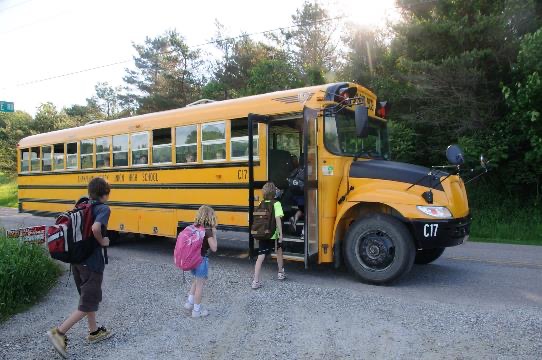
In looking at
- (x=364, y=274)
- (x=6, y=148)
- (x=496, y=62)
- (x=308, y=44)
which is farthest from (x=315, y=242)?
(x=6, y=148)

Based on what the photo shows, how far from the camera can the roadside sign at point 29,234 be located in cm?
655

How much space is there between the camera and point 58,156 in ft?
35.0

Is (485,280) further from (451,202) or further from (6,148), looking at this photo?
(6,148)

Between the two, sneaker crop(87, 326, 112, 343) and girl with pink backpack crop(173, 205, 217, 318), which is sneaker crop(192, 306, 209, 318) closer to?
girl with pink backpack crop(173, 205, 217, 318)

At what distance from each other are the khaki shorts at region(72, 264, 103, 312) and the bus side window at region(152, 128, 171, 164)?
13.9 feet

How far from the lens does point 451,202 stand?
567 centimetres

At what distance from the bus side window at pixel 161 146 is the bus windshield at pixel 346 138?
3.16m

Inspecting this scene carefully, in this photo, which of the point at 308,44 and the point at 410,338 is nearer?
the point at 410,338

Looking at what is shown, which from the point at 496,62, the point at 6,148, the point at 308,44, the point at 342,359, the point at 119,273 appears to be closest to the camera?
the point at 342,359

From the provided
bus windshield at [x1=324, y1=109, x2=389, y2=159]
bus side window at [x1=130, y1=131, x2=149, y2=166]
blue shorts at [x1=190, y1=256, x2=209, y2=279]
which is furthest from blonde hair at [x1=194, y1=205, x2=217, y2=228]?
bus side window at [x1=130, y1=131, x2=149, y2=166]

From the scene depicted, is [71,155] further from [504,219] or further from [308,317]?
[504,219]

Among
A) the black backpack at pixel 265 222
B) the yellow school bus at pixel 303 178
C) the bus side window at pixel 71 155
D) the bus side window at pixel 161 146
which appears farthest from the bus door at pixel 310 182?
Answer: the bus side window at pixel 71 155

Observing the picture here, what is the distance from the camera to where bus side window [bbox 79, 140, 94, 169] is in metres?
9.73

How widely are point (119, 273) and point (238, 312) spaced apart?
283 centimetres
